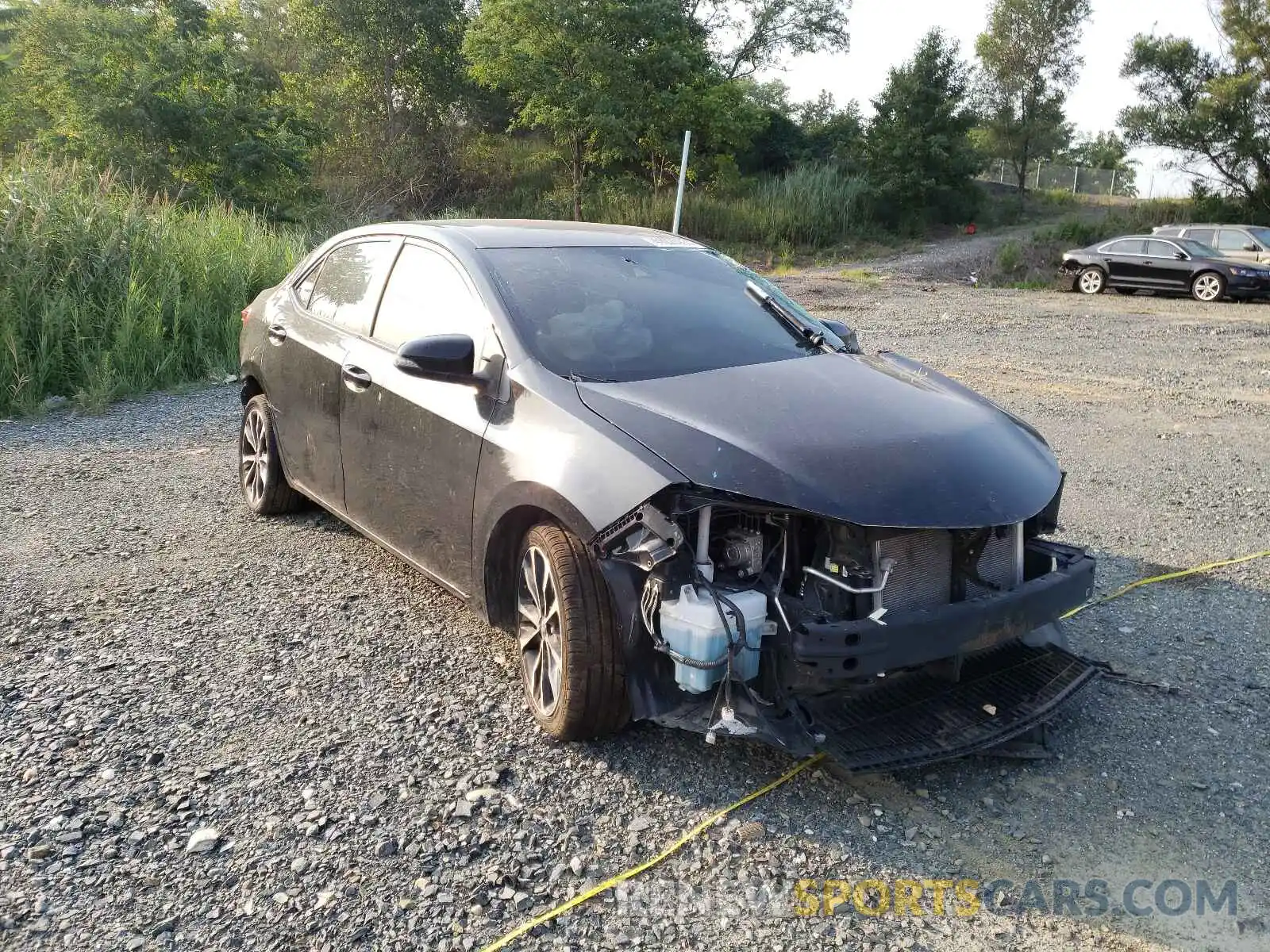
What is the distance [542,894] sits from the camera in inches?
107

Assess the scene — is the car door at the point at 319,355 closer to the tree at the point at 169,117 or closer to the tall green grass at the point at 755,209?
the tree at the point at 169,117

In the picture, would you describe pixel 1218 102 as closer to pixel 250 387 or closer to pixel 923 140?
pixel 923 140

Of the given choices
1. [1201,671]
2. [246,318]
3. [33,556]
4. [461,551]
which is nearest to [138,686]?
[461,551]

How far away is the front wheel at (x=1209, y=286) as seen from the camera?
20.3 m

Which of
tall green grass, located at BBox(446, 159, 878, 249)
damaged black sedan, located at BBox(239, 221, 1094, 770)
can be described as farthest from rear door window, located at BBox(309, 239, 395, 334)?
tall green grass, located at BBox(446, 159, 878, 249)

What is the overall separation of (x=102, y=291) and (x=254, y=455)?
5764 millimetres

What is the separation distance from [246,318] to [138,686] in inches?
110

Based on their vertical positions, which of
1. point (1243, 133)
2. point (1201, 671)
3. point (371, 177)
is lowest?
point (1201, 671)

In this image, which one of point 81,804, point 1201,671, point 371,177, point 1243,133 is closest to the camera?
point 81,804

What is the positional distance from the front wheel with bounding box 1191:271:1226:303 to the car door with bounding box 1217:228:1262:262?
1.10 meters

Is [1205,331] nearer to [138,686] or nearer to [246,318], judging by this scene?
[246,318]

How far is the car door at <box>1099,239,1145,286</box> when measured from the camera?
2142cm

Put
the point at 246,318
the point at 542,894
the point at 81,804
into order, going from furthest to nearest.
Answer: the point at 246,318
the point at 81,804
the point at 542,894

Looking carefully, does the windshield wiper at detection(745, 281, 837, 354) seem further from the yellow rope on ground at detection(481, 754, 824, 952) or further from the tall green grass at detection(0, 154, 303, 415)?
the tall green grass at detection(0, 154, 303, 415)
